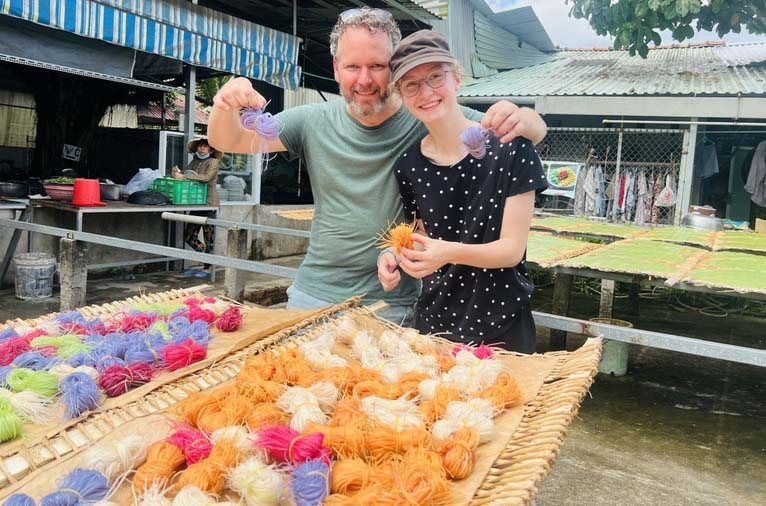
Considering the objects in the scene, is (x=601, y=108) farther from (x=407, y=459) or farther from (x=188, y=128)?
(x=407, y=459)

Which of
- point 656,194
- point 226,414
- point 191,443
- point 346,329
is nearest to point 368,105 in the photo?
point 346,329

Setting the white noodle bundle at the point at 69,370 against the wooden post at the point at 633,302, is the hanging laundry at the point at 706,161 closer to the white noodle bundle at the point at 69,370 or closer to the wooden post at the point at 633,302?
the wooden post at the point at 633,302

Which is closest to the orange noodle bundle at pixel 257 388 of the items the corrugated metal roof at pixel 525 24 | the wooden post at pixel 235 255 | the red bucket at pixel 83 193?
the wooden post at pixel 235 255

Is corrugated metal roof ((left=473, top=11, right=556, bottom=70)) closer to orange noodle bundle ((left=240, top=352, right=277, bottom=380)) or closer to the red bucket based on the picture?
the red bucket

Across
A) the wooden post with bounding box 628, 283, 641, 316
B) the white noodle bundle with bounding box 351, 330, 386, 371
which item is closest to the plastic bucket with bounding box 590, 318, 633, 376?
the wooden post with bounding box 628, 283, 641, 316

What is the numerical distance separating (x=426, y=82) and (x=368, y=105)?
0.30 m

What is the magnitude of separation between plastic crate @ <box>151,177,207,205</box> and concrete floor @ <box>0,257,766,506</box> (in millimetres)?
1331

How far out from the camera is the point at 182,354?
1811 millimetres

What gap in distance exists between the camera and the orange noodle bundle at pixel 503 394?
4.99 ft

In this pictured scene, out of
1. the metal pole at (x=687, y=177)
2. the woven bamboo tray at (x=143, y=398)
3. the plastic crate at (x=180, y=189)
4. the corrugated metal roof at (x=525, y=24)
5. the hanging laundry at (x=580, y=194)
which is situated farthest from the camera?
the corrugated metal roof at (x=525, y=24)

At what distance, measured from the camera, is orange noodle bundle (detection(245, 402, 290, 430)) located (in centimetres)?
142

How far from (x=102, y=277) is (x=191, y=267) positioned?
4.53ft

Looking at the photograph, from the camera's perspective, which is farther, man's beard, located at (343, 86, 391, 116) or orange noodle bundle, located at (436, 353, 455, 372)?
man's beard, located at (343, 86, 391, 116)

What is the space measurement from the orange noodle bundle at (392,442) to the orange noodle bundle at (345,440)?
0.07 feet
